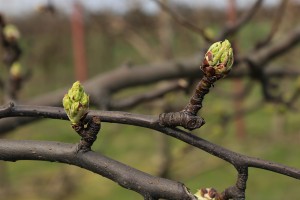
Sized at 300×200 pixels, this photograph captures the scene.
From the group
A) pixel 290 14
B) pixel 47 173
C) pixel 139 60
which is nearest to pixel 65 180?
pixel 47 173

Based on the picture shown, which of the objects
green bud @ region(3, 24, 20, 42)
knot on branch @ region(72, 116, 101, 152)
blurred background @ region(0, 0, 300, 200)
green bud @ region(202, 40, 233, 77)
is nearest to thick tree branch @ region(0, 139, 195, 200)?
knot on branch @ region(72, 116, 101, 152)

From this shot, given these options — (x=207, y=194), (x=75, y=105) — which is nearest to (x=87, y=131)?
(x=75, y=105)

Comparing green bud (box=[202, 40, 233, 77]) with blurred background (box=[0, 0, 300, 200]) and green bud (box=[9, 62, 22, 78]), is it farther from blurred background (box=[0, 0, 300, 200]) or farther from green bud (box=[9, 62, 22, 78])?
blurred background (box=[0, 0, 300, 200])

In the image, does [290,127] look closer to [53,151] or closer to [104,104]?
[104,104]

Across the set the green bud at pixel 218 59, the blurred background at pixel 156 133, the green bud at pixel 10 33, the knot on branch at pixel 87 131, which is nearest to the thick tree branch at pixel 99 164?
the knot on branch at pixel 87 131

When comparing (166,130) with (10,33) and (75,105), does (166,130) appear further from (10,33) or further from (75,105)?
(10,33)

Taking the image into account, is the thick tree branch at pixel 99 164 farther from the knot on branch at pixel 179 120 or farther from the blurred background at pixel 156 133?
the blurred background at pixel 156 133
